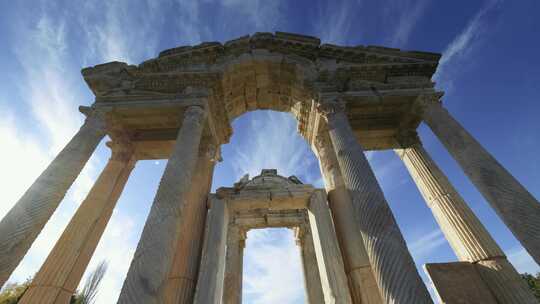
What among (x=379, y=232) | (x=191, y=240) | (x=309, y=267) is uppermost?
(x=309, y=267)

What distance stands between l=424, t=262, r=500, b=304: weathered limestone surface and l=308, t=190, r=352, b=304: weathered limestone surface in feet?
7.42

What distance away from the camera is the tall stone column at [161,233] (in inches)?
205

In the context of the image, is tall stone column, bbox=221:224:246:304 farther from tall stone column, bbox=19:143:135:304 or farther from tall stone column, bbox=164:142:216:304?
tall stone column, bbox=19:143:135:304

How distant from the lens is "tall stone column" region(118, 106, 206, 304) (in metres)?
5.22

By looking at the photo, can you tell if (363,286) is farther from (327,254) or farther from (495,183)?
(495,183)

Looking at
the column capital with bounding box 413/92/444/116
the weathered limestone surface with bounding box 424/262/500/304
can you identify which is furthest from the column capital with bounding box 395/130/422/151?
the weathered limestone surface with bounding box 424/262/500/304

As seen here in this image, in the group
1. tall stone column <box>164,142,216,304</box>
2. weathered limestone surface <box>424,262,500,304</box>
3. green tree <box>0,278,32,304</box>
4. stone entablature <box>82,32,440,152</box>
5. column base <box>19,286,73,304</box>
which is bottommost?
weathered limestone surface <box>424,262,500,304</box>

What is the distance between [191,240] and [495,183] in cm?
912

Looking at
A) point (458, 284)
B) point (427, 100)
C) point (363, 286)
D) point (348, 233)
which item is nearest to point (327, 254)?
Result: point (348, 233)

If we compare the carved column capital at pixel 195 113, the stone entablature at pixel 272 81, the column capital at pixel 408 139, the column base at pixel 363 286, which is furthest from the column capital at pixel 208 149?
the column capital at pixel 408 139

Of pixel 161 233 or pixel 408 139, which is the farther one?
pixel 408 139

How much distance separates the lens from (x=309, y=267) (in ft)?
46.4

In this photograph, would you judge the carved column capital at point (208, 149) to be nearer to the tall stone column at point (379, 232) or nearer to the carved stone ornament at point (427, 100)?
the tall stone column at point (379, 232)

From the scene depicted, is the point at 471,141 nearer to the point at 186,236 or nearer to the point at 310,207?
the point at 310,207
